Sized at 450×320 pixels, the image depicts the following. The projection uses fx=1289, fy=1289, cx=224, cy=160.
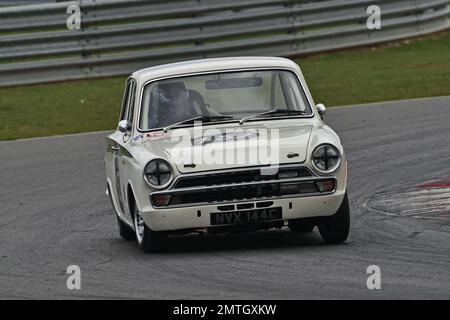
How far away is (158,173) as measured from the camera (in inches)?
350

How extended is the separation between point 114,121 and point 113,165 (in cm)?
692

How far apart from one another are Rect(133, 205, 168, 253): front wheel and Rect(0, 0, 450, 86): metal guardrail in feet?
37.3

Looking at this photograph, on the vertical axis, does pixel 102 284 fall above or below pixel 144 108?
Result: below

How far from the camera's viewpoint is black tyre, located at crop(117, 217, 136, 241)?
10195 mm

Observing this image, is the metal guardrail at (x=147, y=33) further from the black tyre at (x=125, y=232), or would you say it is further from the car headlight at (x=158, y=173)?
the car headlight at (x=158, y=173)

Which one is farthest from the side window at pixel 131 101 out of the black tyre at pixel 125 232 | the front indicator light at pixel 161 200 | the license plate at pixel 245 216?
the license plate at pixel 245 216

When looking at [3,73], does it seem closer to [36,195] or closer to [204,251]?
[36,195]

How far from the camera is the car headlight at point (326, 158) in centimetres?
891

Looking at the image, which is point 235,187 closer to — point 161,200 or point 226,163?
point 226,163

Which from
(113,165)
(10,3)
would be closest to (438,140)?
(113,165)

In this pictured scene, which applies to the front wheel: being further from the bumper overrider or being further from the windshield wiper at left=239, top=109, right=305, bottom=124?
the windshield wiper at left=239, top=109, right=305, bottom=124

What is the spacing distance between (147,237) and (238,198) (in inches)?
30.0

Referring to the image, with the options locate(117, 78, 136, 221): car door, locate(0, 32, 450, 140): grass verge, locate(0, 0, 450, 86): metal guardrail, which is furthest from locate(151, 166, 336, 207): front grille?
locate(0, 0, 450, 86): metal guardrail

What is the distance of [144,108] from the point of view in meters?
9.94
